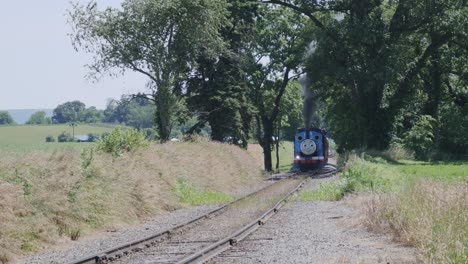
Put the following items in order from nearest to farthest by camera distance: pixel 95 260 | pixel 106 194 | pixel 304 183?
1. pixel 95 260
2. pixel 106 194
3. pixel 304 183

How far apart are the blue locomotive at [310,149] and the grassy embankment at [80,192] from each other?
21.2 metres

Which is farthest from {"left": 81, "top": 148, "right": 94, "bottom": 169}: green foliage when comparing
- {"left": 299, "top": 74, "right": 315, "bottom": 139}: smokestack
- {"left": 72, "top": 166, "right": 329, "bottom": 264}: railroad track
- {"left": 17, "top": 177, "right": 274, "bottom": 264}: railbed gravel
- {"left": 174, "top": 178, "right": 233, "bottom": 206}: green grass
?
{"left": 299, "top": 74, "right": 315, "bottom": 139}: smokestack

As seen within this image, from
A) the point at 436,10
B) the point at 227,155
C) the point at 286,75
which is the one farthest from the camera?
the point at 286,75

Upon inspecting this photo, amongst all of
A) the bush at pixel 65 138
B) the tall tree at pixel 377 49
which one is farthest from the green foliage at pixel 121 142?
the bush at pixel 65 138

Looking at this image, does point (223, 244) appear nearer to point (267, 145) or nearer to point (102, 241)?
point (102, 241)

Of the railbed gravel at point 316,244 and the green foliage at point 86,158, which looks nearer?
the railbed gravel at point 316,244

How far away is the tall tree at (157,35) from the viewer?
1572 inches

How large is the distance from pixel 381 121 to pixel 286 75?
55.9 feet

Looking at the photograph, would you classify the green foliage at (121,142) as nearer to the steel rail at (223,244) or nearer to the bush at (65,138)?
the steel rail at (223,244)

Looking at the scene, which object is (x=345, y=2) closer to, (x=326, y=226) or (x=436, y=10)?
(x=436, y=10)

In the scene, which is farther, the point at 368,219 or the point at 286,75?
the point at 286,75

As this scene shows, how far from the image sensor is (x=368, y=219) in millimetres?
14812

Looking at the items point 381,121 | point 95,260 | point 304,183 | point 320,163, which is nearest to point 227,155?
point 304,183

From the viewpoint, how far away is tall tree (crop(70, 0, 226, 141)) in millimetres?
39922
